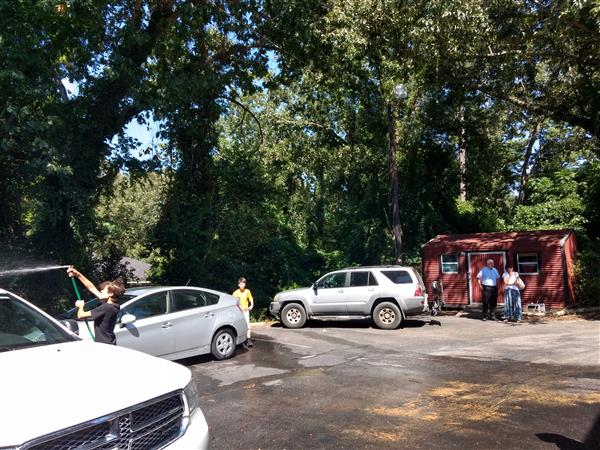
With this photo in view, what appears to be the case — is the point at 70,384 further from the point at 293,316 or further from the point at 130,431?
the point at 293,316

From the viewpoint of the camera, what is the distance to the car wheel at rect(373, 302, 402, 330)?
1382cm

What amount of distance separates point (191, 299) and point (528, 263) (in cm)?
1211

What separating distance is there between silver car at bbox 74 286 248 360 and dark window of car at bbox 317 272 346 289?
15.8 ft

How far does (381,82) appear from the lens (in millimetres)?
18047

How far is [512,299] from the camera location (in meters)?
15.1

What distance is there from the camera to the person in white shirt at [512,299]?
49.0 ft

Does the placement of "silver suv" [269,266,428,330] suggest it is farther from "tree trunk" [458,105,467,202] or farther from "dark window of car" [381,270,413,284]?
"tree trunk" [458,105,467,202]

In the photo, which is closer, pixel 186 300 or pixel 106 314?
pixel 106 314

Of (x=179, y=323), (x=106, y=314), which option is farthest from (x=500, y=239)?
(x=106, y=314)

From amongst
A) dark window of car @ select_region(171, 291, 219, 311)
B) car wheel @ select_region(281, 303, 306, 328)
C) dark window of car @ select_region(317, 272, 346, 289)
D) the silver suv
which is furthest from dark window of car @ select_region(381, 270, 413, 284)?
dark window of car @ select_region(171, 291, 219, 311)

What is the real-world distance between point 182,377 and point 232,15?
14.9m

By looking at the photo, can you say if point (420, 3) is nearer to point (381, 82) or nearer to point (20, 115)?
point (381, 82)

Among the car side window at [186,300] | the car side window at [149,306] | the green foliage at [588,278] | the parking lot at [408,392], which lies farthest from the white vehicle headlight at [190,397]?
the green foliage at [588,278]

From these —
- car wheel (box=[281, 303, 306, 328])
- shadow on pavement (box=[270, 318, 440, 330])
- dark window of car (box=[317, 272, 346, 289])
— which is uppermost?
dark window of car (box=[317, 272, 346, 289])
